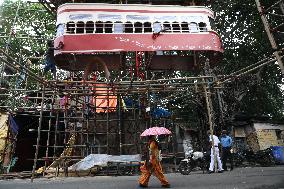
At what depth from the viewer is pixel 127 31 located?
1565 cm

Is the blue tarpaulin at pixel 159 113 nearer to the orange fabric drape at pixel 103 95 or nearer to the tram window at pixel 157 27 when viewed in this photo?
the orange fabric drape at pixel 103 95

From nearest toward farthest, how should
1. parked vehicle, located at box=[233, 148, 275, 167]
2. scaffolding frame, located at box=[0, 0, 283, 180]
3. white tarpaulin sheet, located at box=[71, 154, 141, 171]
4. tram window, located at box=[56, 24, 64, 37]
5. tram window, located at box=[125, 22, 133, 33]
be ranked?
scaffolding frame, located at box=[0, 0, 283, 180]
white tarpaulin sheet, located at box=[71, 154, 141, 171]
tram window, located at box=[56, 24, 64, 37]
tram window, located at box=[125, 22, 133, 33]
parked vehicle, located at box=[233, 148, 275, 167]

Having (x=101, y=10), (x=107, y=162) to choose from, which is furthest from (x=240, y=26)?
(x=107, y=162)

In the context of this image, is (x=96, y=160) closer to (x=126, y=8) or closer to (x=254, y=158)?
(x=126, y=8)

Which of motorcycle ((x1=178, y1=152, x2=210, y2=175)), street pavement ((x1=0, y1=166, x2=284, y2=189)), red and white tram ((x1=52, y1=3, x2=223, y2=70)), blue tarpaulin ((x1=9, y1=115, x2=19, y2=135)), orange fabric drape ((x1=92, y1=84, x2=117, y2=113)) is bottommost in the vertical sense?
street pavement ((x1=0, y1=166, x2=284, y2=189))

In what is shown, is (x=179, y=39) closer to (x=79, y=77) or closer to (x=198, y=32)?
(x=198, y=32)

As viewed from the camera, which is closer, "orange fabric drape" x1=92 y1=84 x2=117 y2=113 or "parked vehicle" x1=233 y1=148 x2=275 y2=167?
"orange fabric drape" x1=92 y1=84 x2=117 y2=113

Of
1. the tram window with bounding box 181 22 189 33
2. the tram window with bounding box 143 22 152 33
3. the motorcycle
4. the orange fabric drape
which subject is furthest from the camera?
the tram window with bounding box 181 22 189 33

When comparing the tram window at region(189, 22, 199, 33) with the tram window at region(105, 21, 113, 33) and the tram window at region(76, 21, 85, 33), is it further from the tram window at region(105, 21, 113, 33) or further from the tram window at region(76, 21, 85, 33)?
the tram window at region(76, 21, 85, 33)

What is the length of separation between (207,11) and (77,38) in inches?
277

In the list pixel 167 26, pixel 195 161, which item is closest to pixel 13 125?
pixel 195 161

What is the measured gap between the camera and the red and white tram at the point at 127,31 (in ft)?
49.5

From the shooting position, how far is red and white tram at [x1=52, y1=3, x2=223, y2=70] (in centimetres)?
1508

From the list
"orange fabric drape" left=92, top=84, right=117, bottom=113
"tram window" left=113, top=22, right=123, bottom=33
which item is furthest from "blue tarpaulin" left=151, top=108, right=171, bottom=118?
"tram window" left=113, top=22, right=123, bottom=33
